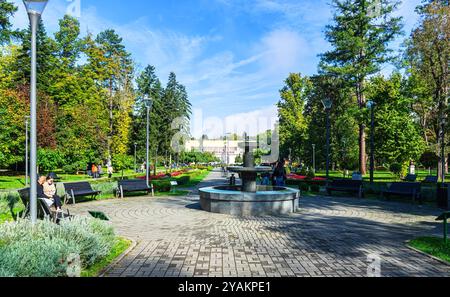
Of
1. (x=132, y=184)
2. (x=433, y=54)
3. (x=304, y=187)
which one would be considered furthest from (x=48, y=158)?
(x=433, y=54)

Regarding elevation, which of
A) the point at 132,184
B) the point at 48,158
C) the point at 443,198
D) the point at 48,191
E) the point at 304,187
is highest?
the point at 48,158

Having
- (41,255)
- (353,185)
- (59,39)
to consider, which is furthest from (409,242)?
(59,39)

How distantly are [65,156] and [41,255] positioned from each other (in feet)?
112

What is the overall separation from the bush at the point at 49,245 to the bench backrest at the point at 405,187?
1274 centimetres

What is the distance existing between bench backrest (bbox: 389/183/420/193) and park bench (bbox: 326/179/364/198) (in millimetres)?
1511

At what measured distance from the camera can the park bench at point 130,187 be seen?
14555 millimetres

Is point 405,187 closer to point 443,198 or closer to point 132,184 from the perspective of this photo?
point 443,198

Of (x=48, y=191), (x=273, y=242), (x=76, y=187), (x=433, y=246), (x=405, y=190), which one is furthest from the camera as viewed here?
(x=405, y=190)

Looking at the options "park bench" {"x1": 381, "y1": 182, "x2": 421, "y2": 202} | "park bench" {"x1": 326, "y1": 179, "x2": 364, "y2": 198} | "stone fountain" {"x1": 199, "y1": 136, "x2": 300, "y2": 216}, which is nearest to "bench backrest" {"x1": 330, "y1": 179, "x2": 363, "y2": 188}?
Answer: "park bench" {"x1": 326, "y1": 179, "x2": 364, "y2": 198}

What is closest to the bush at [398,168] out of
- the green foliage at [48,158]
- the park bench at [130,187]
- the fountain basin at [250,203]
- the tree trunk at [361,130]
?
the tree trunk at [361,130]

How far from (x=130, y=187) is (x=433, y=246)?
12.4m

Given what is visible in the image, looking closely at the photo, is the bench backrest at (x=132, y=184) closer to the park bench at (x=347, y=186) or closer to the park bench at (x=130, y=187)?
the park bench at (x=130, y=187)

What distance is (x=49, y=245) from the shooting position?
4.47 metres

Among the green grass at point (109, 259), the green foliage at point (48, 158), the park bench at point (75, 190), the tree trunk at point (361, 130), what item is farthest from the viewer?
the tree trunk at point (361, 130)
